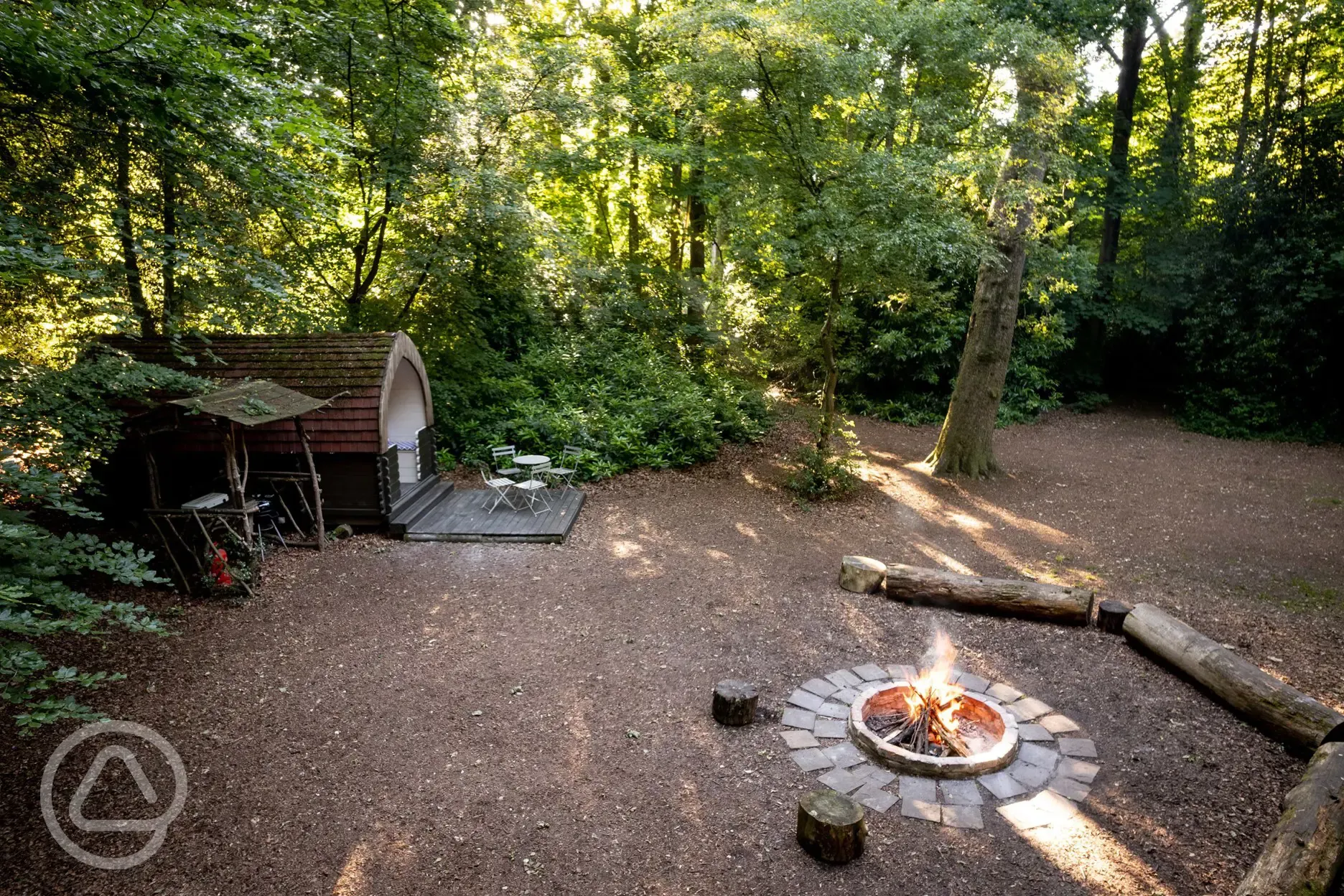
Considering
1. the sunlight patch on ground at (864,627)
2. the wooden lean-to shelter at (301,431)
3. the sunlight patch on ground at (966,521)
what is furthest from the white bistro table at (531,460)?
the sunlight patch on ground at (966,521)

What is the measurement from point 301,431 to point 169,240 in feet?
11.1

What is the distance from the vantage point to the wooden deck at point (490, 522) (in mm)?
9469

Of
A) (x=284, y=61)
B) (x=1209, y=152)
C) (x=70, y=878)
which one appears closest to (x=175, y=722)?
(x=70, y=878)

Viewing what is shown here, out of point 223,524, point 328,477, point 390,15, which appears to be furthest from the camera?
point 390,15

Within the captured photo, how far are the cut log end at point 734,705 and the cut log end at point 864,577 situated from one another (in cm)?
281

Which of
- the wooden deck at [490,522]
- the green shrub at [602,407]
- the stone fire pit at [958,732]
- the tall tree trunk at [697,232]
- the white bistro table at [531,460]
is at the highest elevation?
the tall tree trunk at [697,232]

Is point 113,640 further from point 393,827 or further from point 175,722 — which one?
point 393,827

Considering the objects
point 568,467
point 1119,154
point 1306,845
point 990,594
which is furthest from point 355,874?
point 1119,154

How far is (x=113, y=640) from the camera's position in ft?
20.7

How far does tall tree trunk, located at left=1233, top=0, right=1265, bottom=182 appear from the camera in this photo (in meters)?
16.8

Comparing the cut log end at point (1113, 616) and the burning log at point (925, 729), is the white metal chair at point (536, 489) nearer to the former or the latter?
the burning log at point (925, 729)

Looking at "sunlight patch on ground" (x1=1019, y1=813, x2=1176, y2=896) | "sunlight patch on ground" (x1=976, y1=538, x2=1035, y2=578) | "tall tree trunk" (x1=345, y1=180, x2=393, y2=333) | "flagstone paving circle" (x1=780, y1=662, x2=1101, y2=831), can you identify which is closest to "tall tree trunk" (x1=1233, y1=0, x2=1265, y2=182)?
"sunlight patch on ground" (x1=976, y1=538, x2=1035, y2=578)

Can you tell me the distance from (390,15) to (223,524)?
27.4 feet

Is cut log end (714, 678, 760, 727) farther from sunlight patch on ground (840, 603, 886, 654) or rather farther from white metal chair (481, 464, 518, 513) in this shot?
white metal chair (481, 464, 518, 513)
